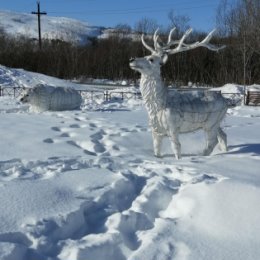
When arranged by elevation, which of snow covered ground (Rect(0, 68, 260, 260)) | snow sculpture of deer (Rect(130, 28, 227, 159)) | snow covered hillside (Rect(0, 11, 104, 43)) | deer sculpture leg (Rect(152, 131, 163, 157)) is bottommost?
snow covered ground (Rect(0, 68, 260, 260))

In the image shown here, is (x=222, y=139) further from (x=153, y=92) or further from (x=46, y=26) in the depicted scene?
(x=46, y=26)

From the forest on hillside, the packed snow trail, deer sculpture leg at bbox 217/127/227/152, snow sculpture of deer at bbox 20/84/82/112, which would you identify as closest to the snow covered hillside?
the forest on hillside

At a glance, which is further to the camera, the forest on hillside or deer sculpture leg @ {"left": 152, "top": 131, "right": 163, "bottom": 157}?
the forest on hillside

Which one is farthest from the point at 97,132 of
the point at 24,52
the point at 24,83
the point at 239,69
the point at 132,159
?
the point at 24,52

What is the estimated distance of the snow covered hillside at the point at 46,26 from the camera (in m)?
64.4

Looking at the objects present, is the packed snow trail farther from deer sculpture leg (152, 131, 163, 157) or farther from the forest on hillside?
the forest on hillside

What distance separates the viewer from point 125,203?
4684 millimetres

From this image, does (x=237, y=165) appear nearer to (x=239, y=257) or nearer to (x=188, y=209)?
(x=188, y=209)

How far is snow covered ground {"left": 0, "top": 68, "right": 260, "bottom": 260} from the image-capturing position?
140 inches

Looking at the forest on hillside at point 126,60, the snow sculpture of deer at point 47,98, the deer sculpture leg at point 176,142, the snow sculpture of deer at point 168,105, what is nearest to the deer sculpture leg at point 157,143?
the snow sculpture of deer at point 168,105

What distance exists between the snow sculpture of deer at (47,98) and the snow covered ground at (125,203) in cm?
587

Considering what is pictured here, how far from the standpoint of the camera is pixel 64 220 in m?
3.97

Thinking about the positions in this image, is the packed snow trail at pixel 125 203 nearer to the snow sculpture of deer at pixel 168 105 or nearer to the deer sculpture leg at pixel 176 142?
the deer sculpture leg at pixel 176 142

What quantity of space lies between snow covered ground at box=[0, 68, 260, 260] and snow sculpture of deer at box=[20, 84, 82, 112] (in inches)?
231
